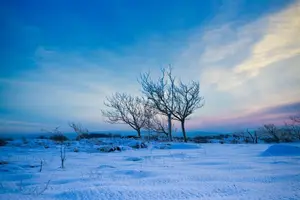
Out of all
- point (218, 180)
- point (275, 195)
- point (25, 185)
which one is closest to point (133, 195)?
point (218, 180)

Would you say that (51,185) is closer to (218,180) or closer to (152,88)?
(218,180)

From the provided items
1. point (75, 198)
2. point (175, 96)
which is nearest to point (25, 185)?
point (75, 198)

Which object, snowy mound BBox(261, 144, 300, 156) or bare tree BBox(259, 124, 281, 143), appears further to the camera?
bare tree BBox(259, 124, 281, 143)

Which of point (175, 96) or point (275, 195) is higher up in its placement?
point (175, 96)

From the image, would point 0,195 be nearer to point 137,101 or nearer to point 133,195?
point 133,195

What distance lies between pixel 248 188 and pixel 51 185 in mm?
1947

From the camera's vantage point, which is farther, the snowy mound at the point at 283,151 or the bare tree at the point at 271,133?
the bare tree at the point at 271,133

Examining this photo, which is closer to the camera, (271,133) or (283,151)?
(283,151)

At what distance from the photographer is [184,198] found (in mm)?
1611

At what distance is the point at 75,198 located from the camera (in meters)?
1.71

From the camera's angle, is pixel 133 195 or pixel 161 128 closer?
pixel 133 195

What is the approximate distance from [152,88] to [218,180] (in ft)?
49.1

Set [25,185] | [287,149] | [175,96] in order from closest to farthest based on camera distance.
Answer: [25,185]
[287,149]
[175,96]

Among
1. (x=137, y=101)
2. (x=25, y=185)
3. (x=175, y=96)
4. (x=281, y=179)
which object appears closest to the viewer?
(x=281, y=179)
